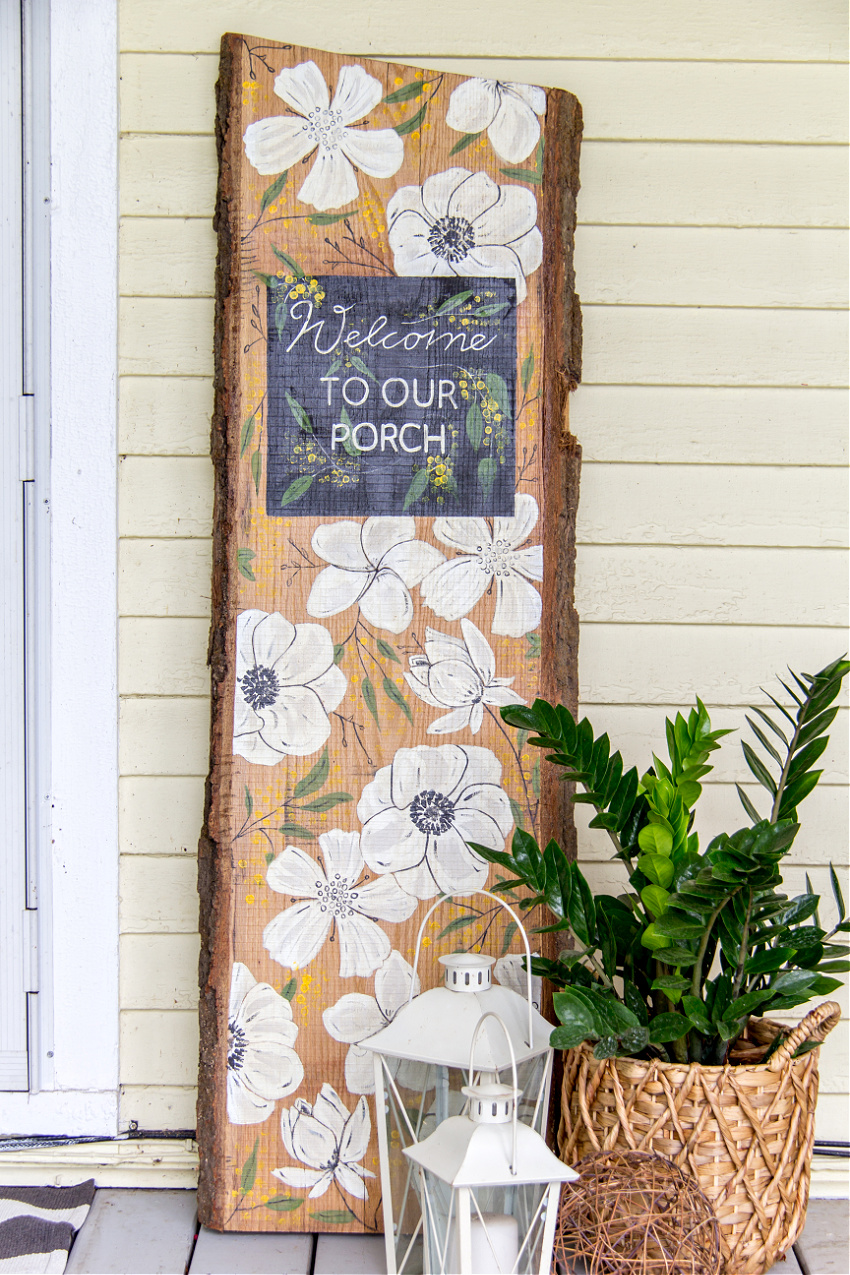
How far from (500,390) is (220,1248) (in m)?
1.41

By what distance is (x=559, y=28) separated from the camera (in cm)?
161

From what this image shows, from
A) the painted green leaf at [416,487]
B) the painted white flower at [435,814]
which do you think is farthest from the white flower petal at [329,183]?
the painted white flower at [435,814]

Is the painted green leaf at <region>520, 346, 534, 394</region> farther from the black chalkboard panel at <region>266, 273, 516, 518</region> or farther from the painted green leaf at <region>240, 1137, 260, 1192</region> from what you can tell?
the painted green leaf at <region>240, 1137, 260, 1192</region>

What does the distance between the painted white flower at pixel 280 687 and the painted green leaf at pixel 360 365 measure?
0.42 metres

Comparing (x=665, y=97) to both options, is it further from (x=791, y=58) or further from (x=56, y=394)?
(x=56, y=394)

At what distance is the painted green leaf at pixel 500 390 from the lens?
5.10ft

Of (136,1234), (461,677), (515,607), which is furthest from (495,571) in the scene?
(136,1234)

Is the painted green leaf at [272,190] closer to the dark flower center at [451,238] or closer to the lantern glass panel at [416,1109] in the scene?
the dark flower center at [451,238]

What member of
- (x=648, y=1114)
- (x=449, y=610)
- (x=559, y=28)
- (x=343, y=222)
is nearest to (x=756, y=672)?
(x=449, y=610)

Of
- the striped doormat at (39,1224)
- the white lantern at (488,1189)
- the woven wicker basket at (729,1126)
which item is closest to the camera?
the white lantern at (488,1189)

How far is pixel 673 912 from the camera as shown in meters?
1.30

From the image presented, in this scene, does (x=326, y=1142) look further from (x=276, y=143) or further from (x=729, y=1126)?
(x=276, y=143)

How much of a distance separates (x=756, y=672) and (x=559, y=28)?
114 cm

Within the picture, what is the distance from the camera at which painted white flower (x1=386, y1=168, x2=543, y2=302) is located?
1.56m
